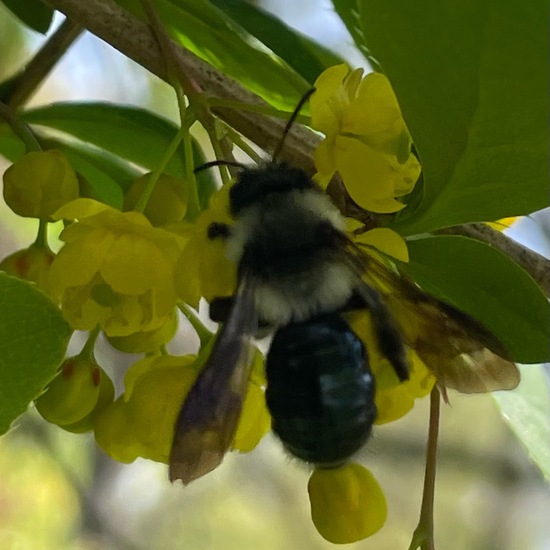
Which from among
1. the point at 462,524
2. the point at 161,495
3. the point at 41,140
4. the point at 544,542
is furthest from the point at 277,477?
the point at 41,140

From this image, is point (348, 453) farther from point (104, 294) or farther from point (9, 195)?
point (9, 195)

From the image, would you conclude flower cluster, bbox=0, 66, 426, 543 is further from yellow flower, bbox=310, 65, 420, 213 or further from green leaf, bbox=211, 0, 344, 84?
green leaf, bbox=211, 0, 344, 84

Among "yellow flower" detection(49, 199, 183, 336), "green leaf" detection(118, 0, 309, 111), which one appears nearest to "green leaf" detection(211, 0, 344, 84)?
"green leaf" detection(118, 0, 309, 111)

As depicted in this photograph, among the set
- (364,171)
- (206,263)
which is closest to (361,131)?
(364,171)

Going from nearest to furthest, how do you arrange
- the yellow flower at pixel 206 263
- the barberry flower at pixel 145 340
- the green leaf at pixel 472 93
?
1. the green leaf at pixel 472 93
2. the yellow flower at pixel 206 263
3. the barberry flower at pixel 145 340

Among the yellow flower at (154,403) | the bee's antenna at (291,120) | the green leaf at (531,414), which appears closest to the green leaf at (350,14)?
the bee's antenna at (291,120)

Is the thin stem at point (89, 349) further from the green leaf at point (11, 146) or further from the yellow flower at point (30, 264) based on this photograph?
the green leaf at point (11, 146)
